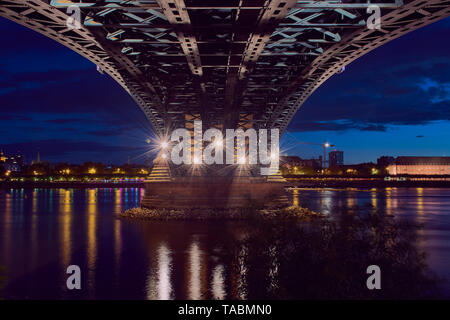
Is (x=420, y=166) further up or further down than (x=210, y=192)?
further up

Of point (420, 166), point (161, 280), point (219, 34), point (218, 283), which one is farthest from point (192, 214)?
point (420, 166)

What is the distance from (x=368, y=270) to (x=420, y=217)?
26.7 metres

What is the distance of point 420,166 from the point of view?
185125mm

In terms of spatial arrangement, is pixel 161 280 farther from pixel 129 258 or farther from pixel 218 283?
pixel 129 258

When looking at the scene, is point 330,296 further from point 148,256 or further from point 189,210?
point 189,210

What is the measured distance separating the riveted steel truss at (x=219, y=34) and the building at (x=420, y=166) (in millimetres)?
167206

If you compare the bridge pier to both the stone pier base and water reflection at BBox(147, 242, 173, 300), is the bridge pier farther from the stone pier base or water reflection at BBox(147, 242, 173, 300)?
water reflection at BBox(147, 242, 173, 300)

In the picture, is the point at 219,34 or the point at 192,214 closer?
the point at 219,34

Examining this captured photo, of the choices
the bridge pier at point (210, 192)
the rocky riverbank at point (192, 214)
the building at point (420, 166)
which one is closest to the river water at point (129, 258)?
the rocky riverbank at point (192, 214)

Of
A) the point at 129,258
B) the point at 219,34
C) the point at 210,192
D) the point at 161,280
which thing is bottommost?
the point at 129,258

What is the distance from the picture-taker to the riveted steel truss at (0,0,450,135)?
615 inches
